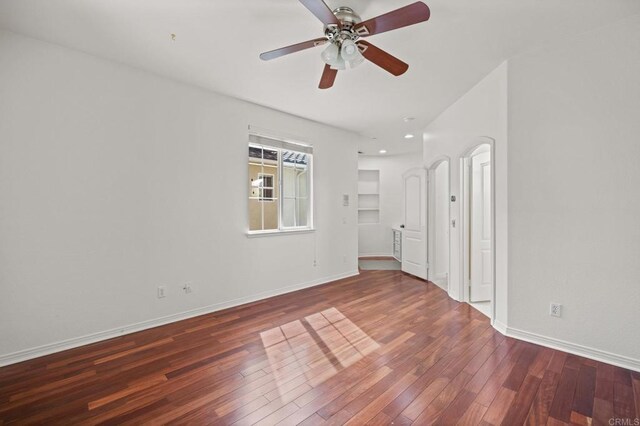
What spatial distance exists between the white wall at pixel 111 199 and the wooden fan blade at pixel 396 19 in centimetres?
240

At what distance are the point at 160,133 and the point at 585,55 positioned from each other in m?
4.25

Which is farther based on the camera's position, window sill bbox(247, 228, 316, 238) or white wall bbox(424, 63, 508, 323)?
window sill bbox(247, 228, 316, 238)

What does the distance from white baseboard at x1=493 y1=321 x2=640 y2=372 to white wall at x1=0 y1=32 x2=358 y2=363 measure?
3.07 metres

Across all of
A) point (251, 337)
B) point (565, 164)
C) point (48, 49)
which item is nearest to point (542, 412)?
point (565, 164)

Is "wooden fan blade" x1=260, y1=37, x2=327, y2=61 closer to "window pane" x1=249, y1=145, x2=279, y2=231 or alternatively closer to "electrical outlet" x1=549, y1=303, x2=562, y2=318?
"window pane" x1=249, y1=145, x2=279, y2=231

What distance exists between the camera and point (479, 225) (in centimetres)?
402

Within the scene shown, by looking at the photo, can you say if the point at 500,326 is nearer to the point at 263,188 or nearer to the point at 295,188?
the point at 295,188

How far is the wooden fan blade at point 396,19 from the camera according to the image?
5.69ft

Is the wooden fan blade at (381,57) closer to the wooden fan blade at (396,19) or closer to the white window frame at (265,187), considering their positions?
the wooden fan blade at (396,19)

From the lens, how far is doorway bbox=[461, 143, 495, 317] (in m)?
3.96

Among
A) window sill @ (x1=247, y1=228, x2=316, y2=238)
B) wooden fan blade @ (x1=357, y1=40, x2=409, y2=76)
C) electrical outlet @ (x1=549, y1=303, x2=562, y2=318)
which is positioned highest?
wooden fan blade @ (x1=357, y1=40, x2=409, y2=76)

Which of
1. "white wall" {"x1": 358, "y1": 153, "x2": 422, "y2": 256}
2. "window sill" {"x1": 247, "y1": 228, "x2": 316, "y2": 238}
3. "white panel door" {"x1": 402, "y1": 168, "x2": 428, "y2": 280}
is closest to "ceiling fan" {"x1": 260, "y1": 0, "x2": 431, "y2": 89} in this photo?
"window sill" {"x1": 247, "y1": 228, "x2": 316, "y2": 238}

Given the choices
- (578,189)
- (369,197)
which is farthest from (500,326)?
(369,197)

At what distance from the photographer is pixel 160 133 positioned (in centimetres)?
325
